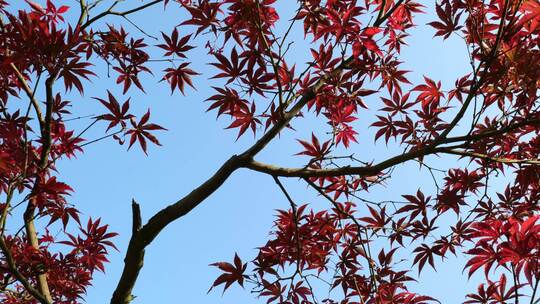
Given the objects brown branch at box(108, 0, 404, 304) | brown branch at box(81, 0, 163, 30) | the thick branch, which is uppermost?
brown branch at box(81, 0, 163, 30)

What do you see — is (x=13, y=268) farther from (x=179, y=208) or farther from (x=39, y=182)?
(x=179, y=208)

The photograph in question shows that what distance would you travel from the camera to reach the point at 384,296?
8.48 ft

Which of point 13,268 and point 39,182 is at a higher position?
point 39,182

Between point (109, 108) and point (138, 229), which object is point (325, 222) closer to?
point (138, 229)

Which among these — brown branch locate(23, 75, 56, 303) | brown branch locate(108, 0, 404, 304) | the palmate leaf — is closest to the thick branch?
brown branch locate(23, 75, 56, 303)

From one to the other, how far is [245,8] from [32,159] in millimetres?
1358

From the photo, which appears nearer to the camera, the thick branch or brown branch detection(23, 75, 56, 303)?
the thick branch

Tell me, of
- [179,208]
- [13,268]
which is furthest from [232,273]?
[13,268]

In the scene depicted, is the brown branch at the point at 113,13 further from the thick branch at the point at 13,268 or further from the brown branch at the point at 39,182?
the thick branch at the point at 13,268

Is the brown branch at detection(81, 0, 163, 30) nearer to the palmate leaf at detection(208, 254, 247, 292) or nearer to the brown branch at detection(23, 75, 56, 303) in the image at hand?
the brown branch at detection(23, 75, 56, 303)

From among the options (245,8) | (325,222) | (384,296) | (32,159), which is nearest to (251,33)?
(245,8)

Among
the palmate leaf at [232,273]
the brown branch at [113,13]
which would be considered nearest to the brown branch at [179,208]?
the palmate leaf at [232,273]

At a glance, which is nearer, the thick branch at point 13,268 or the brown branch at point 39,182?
the thick branch at point 13,268

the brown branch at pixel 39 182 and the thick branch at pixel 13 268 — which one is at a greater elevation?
the brown branch at pixel 39 182
